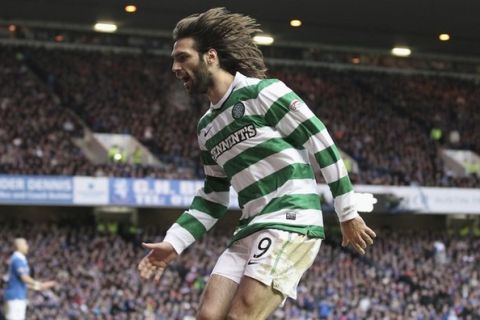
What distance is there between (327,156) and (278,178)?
295 mm

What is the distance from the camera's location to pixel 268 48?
1367 inches

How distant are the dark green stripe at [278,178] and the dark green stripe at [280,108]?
0.83ft

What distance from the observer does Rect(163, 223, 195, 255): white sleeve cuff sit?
231 inches

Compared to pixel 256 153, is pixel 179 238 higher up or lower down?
lower down

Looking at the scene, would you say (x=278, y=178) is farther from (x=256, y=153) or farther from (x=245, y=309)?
(x=245, y=309)

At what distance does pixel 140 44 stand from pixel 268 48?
14.2 ft

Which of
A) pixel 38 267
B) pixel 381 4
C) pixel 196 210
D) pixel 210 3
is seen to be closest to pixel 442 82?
pixel 381 4

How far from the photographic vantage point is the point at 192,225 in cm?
595

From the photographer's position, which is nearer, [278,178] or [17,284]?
[278,178]

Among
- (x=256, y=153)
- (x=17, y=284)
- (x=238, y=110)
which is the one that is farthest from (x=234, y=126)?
(x=17, y=284)

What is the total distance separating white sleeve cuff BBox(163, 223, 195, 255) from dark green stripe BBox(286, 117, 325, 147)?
970mm

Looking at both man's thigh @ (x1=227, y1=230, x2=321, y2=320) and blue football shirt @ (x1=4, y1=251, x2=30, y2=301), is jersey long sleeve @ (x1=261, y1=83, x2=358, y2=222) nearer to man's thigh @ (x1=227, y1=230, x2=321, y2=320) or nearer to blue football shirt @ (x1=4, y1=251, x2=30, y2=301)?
man's thigh @ (x1=227, y1=230, x2=321, y2=320)

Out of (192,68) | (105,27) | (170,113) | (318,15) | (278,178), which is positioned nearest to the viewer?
(278,178)

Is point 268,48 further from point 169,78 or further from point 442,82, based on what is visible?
point 442,82
